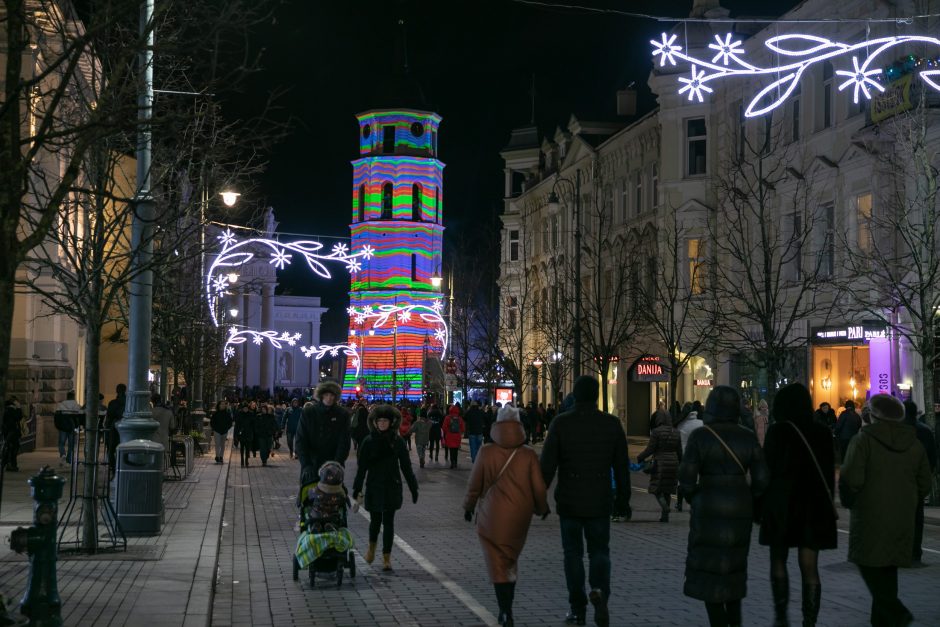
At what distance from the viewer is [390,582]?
12.4 metres

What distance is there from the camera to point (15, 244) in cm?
820

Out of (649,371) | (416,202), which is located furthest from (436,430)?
(416,202)

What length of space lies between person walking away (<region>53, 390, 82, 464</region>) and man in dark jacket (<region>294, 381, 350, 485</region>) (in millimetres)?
7643

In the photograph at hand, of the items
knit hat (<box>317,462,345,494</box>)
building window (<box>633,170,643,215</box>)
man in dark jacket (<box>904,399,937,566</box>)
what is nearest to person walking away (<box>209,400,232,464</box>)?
building window (<box>633,170,643,215</box>)

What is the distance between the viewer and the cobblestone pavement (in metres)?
10.4

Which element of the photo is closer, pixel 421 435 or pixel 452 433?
pixel 452 433

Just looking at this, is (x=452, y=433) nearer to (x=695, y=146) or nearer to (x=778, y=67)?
(x=695, y=146)

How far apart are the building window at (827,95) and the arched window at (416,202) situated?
7709 cm

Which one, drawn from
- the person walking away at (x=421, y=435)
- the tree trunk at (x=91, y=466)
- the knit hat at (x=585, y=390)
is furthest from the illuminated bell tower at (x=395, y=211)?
the knit hat at (x=585, y=390)

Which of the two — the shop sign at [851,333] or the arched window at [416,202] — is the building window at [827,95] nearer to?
the shop sign at [851,333]

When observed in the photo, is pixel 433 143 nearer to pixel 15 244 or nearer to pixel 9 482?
pixel 9 482

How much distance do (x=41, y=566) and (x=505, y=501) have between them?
10.4ft

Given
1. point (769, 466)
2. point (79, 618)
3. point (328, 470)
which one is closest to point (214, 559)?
point (328, 470)

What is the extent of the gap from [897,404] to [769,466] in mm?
1004
